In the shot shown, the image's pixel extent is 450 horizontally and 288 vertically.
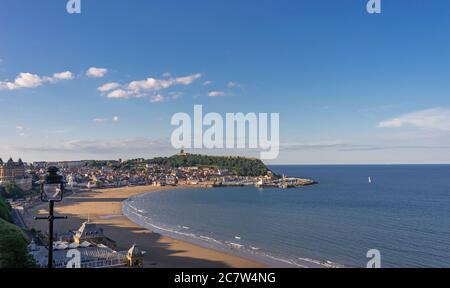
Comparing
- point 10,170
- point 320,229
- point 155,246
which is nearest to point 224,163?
point 10,170

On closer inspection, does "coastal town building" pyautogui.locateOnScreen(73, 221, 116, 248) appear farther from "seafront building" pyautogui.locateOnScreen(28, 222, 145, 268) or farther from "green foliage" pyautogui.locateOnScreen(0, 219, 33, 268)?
"green foliage" pyautogui.locateOnScreen(0, 219, 33, 268)

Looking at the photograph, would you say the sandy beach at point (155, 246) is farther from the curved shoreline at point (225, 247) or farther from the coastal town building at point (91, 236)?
the coastal town building at point (91, 236)

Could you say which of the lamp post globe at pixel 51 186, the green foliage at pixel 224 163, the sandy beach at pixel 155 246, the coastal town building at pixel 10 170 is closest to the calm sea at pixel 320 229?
the sandy beach at pixel 155 246

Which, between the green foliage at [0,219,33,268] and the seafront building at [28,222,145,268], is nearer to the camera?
the green foliage at [0,219,33,268]

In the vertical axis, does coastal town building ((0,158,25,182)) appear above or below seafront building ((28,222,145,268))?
above

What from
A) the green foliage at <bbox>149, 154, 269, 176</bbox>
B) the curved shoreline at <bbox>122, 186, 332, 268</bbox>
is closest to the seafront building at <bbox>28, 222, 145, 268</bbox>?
the curved shoreline at <bbox>122, 186, 332, 268</bbox>

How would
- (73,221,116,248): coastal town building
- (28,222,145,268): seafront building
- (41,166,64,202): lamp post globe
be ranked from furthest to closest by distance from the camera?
1. (73,221,116,248): coastal town building
2. (28,222,145,268): seafront building
3. (41,166,64,202): lamp post globe

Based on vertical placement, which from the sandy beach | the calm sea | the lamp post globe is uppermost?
the lamp post globe

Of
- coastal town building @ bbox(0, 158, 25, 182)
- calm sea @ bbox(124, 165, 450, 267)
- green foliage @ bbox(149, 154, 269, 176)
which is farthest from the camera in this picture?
green foliage @ bbox(149, 154, 269, 176)
